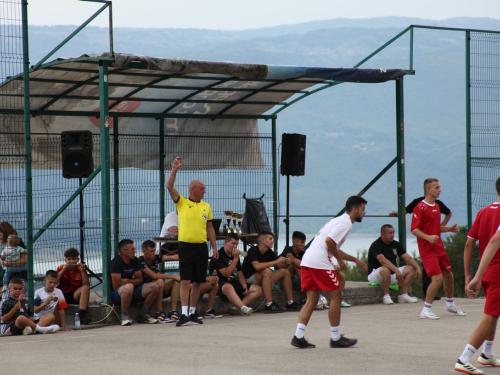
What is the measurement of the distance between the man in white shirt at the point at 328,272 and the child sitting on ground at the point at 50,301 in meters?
3.68

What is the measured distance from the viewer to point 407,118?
482 ft

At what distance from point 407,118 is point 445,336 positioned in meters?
140

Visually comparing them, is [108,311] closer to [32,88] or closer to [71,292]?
[71,292]

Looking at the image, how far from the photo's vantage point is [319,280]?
895 centimetres

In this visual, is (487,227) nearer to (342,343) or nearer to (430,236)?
(342,343)

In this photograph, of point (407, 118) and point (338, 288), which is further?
point (407, 118)

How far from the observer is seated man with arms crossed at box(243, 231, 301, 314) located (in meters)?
13.0

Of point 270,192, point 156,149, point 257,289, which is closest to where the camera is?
point 257,289

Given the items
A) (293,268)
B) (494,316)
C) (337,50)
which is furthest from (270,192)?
(337,50)

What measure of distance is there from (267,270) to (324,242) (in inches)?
160

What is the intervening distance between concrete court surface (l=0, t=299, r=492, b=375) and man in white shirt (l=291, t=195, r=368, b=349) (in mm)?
164

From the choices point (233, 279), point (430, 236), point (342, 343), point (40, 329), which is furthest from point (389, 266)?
point (40, 329)

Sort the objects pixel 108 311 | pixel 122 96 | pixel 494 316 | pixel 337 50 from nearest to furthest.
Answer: pixel 494 316 → pixel 108 311 → pixel 122 96 → pixel 337 50

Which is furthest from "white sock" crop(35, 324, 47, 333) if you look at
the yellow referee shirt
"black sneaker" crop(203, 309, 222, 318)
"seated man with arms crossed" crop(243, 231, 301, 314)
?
"seated man with arms crossed" crop(243, 231, 301, 314)
